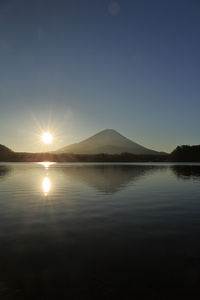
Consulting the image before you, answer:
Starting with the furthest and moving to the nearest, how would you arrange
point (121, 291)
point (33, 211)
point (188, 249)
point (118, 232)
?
point (33, 211) < point (118, 232) < point (188, 249) < point (121, 291)

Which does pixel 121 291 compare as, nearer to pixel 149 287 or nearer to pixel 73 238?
pixel 149 287

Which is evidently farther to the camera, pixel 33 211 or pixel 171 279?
pixel 33 211

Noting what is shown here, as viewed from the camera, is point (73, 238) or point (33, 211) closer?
point (73, 238)

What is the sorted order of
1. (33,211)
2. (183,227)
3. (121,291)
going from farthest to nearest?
(33,211) < (183,227) < (121,291)

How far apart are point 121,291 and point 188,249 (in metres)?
4.81

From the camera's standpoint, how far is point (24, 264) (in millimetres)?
8094

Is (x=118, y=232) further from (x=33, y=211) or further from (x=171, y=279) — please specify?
(x=33, y=211)

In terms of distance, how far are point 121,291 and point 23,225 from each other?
9.16 metres

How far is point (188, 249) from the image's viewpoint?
963 cm

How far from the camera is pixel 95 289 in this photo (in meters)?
6.51

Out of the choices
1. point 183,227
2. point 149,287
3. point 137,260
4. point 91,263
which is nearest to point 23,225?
point 91,263

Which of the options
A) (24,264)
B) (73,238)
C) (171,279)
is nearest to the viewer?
(171,279)

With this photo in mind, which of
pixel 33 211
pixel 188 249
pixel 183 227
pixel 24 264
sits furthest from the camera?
pixel 33 211

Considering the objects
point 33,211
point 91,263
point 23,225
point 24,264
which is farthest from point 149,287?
point 33,211
